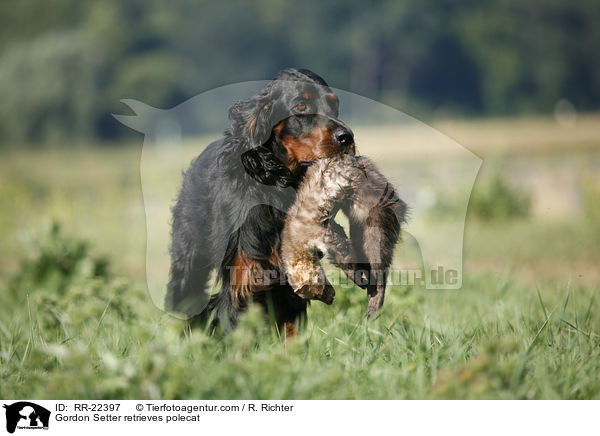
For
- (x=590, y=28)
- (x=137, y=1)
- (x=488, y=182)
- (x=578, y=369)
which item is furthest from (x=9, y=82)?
(x=590, y=28)

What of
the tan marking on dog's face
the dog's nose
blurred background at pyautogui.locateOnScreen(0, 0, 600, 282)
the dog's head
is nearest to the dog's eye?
the dog's head

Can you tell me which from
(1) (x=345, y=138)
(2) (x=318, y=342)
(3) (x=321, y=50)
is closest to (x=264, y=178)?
(1) (x=345, y=138)

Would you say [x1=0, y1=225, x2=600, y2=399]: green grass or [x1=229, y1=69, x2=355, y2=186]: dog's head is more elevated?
[x1=229, y1=69, x2=355, y2=186]: dog's head

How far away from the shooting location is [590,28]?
25516 millimetres

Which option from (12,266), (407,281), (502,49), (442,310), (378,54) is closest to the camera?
(407,281)

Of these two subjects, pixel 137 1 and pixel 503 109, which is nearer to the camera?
pixel 503 109

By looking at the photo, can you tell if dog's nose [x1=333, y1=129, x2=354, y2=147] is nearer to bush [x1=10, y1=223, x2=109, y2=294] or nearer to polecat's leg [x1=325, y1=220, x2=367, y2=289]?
polecat's leg [x1=325, y1=220, x2=367, y2=289]

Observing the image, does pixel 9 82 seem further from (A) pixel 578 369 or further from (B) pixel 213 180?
(A) pixel 578 369

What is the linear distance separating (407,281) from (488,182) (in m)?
5.30

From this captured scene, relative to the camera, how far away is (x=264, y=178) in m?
2.40
